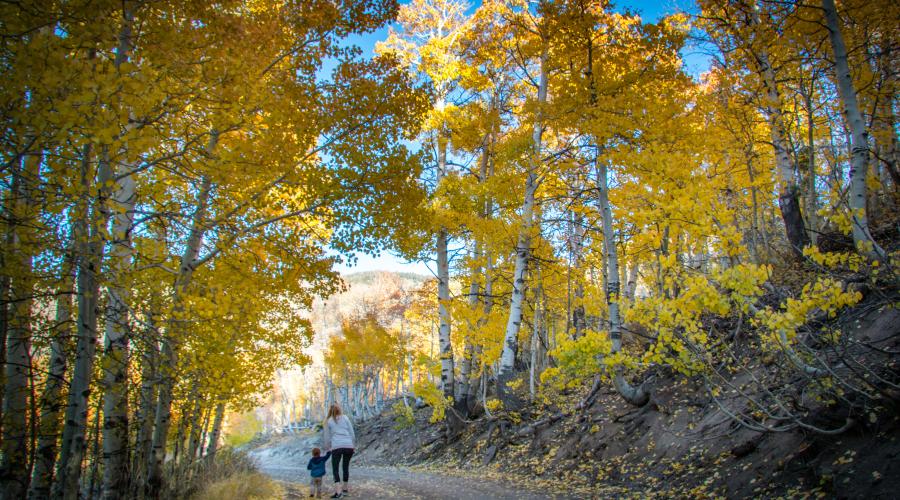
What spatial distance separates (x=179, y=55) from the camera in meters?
3.96

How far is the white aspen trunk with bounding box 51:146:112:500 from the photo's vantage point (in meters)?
3.16

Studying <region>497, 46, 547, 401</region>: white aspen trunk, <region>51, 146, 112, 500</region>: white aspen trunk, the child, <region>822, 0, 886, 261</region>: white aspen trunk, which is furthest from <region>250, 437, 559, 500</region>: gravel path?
<region>822, 0, 886, 261</region>: white aspen trunk

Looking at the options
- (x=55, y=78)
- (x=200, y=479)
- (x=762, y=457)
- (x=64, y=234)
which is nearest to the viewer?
(x=55, y=78)

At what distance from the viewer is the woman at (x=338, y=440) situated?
623 cm

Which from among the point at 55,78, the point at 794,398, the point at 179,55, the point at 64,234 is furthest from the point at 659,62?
the point at 64,234

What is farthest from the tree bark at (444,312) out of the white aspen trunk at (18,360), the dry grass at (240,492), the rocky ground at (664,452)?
the white aspen trunk at (18,360)

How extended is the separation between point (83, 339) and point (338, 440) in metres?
3.82

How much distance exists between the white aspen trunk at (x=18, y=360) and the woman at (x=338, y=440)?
10.6ft

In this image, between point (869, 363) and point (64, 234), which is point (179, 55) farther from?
point (869, 363)

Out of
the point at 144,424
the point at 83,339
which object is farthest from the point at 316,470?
the point at 83,339

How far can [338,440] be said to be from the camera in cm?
633

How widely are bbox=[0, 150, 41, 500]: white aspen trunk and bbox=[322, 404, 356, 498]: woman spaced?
3.23 m

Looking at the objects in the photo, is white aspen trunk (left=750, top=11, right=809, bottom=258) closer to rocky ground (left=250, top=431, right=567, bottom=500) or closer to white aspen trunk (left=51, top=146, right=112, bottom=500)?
rocky ground (left=250, top=431, right=567, bottom=500)

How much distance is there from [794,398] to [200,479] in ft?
28.1
